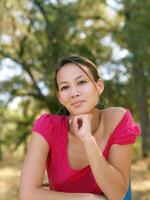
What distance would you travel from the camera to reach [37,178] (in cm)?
226

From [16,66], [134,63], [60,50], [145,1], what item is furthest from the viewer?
[16,66]

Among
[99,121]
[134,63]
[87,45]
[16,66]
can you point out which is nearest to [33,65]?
[16,66]

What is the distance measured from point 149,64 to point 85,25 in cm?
632

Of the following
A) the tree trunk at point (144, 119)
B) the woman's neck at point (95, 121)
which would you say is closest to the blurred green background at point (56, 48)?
the tree trunk at point (144, 119)

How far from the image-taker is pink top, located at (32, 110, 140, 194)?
2266mm

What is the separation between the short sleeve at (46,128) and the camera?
2332mm

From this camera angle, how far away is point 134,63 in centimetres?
884

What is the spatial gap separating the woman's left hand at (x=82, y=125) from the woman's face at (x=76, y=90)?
0.04 m

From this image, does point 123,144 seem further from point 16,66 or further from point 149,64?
point 16,66

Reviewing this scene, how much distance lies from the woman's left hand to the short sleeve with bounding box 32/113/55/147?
0.38 ft

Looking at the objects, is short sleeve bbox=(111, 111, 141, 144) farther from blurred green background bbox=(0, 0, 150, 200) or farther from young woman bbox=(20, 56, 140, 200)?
blurred green background bbox=(0, 0, 150, 200)

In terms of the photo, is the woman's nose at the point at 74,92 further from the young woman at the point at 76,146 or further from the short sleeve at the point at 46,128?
the short sleeve at the point at 46,128

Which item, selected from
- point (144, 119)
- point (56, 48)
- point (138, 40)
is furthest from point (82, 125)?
point (144, 119)

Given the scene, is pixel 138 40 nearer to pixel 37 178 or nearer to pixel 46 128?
pixel 46 128
